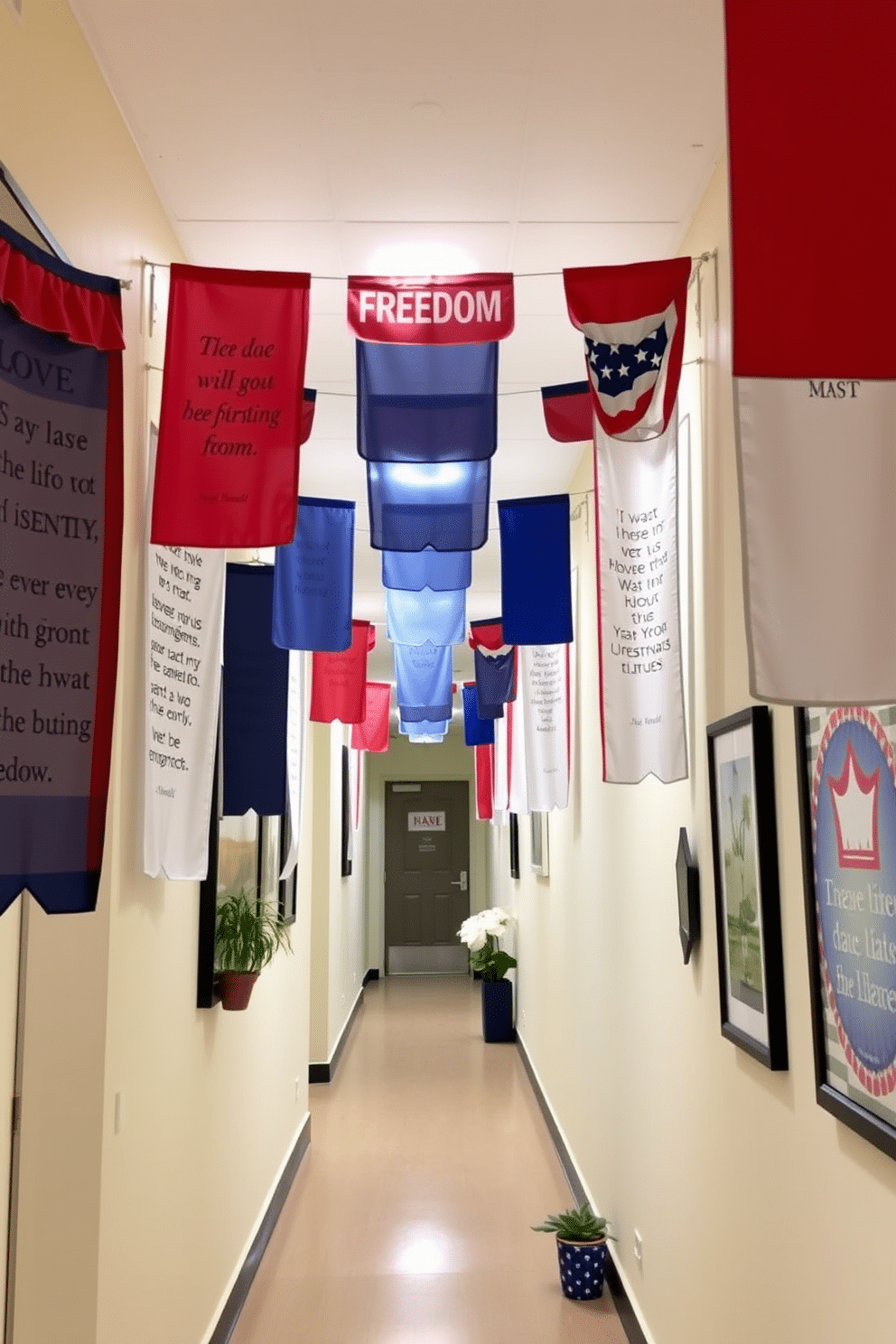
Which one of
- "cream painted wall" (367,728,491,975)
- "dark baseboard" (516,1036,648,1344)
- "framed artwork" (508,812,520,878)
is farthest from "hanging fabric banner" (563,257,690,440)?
"cream painted wall" (367,728,491,975)

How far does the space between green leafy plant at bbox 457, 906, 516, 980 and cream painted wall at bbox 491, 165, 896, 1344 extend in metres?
5.36

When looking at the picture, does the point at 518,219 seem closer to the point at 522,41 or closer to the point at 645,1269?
the point at 522,41

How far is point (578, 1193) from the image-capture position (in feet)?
19.5

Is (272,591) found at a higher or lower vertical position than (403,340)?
lower

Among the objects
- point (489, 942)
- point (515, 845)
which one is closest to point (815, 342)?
point (515, 845)

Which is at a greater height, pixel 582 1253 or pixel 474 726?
pixel 474 726

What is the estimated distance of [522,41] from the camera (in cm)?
270

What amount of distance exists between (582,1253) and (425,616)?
2.80 meters

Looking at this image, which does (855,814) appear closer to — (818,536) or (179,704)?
(818,536)

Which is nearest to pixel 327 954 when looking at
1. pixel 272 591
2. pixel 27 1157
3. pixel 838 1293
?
pixel 272 591

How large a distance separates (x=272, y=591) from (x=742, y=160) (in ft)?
9.70

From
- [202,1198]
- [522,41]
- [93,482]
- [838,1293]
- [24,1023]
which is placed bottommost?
[202,1198]

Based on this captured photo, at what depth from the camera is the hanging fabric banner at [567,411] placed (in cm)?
381

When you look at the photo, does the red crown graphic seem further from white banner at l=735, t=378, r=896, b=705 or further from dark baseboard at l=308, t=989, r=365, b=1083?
dark baseboard at l=308, t=989, r=365, b=1083
